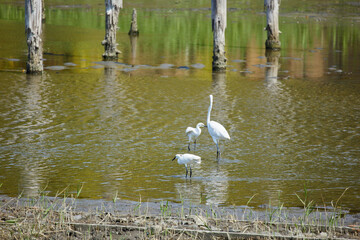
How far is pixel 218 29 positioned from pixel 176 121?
7563 millimetres

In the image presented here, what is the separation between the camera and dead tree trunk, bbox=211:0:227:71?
18.9 meters

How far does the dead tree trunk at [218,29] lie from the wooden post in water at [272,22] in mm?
6720

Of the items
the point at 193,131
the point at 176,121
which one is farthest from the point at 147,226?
the point at 176,121

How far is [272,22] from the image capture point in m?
26.1

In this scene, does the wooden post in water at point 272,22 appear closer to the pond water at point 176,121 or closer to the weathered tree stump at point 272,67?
the weathered tree stump at point 272,67

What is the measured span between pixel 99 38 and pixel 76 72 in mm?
11679

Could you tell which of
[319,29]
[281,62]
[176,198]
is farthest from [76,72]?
[319,29]

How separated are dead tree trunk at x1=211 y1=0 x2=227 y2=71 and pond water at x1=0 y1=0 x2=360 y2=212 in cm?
45

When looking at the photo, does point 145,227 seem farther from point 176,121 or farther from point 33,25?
point 33,25

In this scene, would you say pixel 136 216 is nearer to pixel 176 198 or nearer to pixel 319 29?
pixel 176 198

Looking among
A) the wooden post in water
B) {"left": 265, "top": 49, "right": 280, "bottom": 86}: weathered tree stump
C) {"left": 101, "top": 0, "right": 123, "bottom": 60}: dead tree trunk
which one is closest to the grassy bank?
{"left": 265, "top": 49, "right": 280, "bottom": 86}: weathered tree stump

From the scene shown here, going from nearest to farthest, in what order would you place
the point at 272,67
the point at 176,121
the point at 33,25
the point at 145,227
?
1. the point at 145,227
2. the point at 176,121
3. the point at 33,25
4. the point at 272,67

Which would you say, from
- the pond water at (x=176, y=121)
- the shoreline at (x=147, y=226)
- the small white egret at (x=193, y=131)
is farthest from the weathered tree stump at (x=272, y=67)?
the shoreline at (x=147, y=226)

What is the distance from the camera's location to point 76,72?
19359mm
